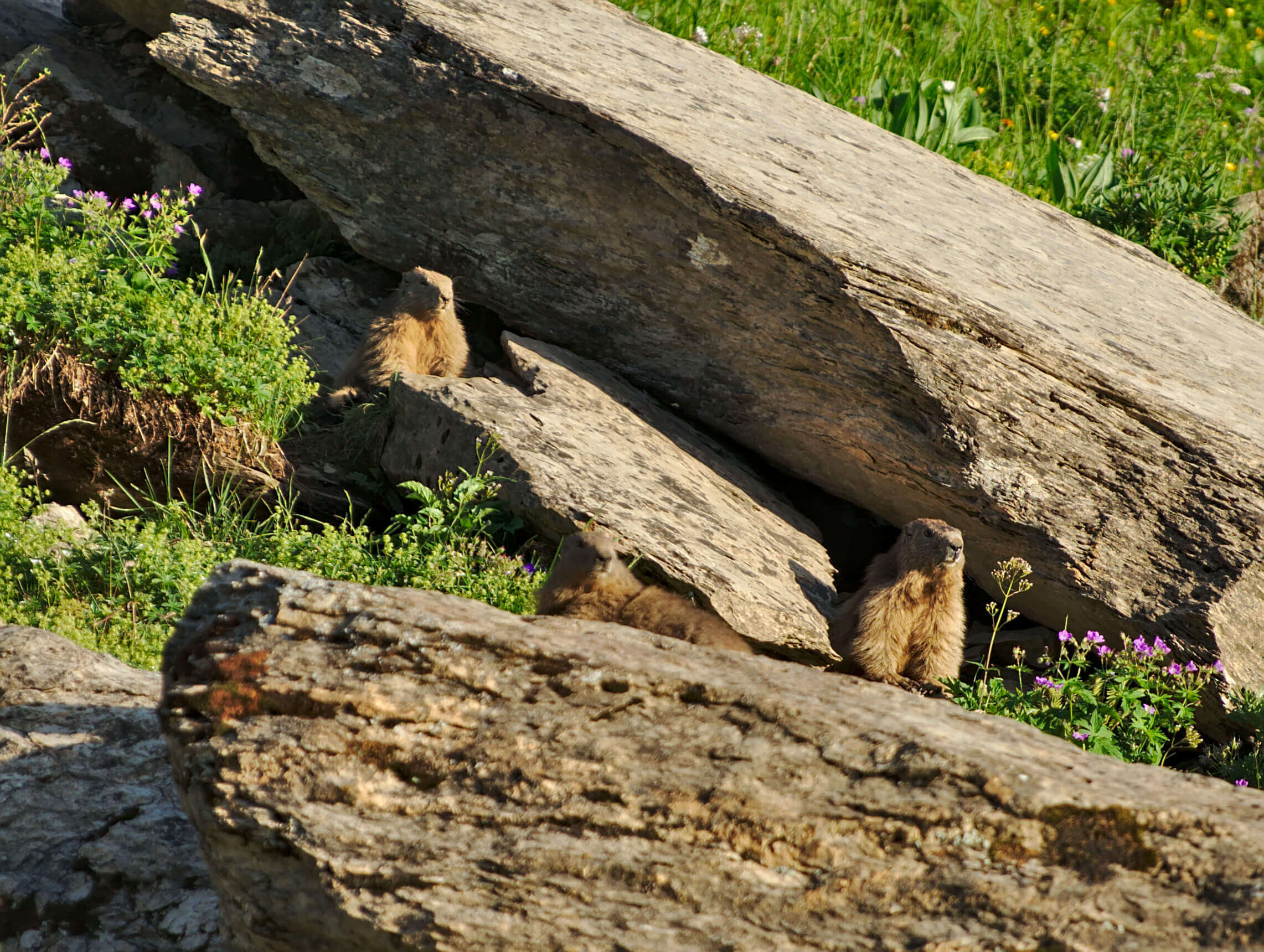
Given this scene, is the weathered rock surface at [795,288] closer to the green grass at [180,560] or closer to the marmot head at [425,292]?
the marmot head at [425,292]

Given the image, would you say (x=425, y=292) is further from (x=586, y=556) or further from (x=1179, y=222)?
(x=1179, y=222)

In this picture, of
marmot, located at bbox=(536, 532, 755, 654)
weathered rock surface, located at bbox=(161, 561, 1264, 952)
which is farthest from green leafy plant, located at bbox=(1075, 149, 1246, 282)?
weathered rock surface, located at bbox=(161, 561, 1264, 952)

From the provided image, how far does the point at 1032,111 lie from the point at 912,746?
9392mm

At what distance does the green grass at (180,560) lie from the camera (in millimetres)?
4684

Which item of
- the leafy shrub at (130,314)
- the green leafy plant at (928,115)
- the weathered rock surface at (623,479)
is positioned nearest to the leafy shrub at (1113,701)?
the weathered rock surface at (623,479)

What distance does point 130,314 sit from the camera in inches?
214

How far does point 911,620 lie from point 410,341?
10.5 ft

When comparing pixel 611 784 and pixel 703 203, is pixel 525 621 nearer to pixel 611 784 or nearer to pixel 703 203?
pixel 611 784

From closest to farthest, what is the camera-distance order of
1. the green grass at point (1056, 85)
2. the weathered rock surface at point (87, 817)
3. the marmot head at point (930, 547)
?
the weathered rock surface at point (87, 817), the marmot head at point (930, 547), the green grass at point (1056, 85)

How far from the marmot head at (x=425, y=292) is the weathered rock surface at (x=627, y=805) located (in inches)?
132

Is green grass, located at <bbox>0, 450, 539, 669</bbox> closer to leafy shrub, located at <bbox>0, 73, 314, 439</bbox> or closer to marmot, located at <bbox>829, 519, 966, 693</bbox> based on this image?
leafy shrub, located at <bbox>0, 73, 314, 439</bbox>

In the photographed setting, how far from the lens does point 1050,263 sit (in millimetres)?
6566

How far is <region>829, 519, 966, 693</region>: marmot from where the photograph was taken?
17.7 ft

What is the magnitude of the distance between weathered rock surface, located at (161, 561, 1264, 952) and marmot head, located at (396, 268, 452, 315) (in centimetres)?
335
